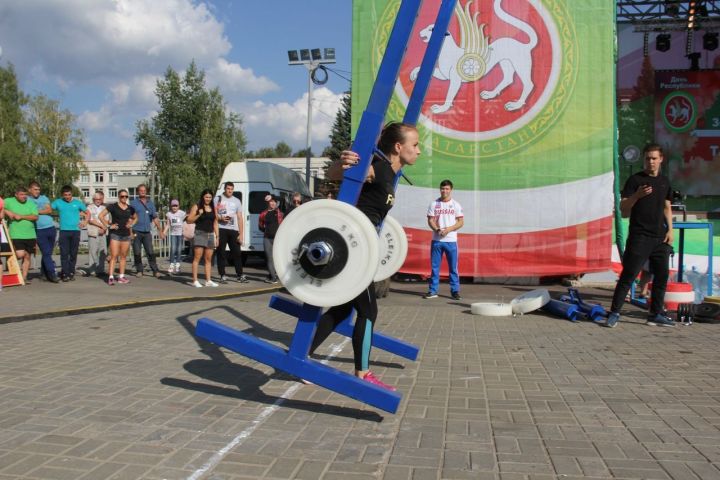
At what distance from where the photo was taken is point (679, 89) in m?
23.9

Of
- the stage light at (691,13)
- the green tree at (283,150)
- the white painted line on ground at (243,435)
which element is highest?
the green tree at (283,150)

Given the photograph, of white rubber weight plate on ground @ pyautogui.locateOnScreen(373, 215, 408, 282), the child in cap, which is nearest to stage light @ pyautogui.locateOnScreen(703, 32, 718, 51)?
the child in cap

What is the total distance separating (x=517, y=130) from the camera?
12328mm

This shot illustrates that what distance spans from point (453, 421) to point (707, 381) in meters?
2.39

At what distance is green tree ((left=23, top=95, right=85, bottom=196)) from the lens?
50781 mm

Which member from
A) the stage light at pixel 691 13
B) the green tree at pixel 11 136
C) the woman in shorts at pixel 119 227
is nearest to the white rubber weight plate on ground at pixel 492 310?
the woman in shorts at pixel 119 227

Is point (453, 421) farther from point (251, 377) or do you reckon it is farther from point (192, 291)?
point (192, 291)

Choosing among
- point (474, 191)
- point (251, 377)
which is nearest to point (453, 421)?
point (251, 377)

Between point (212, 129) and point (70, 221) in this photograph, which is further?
point (212, 129)

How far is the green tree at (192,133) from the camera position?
48875 mm

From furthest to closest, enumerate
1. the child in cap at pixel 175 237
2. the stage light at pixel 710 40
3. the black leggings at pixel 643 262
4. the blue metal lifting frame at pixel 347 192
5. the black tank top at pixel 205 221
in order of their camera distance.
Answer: the stage light at pixel 710 40 → the child in cap at pixel 175 237 → the black tank top at pixel 205 221 → the black leggings at pixel 643 262 → the blue metal lifting frame at pixel 347 192

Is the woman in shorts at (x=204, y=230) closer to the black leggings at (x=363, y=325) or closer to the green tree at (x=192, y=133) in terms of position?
the black leggings at (x=363, y=325)

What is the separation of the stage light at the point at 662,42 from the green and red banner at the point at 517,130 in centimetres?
1395

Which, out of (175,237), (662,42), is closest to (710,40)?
(662,42)
